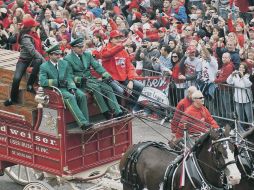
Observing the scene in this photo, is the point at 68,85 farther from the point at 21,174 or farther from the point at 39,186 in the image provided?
the point at 21,174

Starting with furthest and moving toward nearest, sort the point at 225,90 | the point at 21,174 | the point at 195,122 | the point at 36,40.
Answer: the point at 225,90, the point at 21,174, the point at 36,40, the point at 195,122

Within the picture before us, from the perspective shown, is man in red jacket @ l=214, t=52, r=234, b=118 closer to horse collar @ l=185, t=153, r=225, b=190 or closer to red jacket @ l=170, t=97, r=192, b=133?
red jacket @ l=170, t=97, r=192, b=133

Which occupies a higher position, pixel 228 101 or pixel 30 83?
pixel 30 83

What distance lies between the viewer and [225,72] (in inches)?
741

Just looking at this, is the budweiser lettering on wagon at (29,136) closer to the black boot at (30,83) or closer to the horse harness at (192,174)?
the black boot at (30,83)

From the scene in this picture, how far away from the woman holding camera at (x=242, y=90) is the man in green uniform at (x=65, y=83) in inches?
207

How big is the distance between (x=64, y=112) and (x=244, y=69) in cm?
578

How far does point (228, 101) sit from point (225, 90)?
25cm

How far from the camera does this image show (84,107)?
45.8 feet

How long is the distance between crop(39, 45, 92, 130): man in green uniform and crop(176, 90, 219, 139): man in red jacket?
1.54m

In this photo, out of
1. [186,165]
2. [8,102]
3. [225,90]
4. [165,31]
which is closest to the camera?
[186,165]

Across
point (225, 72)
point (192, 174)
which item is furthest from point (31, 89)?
point (225, 72)

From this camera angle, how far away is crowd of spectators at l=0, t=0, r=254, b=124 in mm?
19398

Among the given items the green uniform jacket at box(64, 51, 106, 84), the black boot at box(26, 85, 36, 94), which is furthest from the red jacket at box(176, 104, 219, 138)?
the black boot at box(26, 85, 36, 94)
